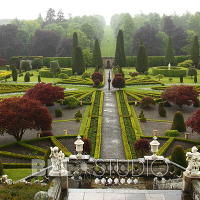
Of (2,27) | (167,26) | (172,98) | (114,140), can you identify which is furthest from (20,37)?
(114,140)

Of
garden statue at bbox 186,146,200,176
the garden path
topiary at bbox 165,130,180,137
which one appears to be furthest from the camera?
topiary at bbox 165,130,180,137

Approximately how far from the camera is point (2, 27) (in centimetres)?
8994

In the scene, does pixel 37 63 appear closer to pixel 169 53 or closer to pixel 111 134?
pixel 169 53

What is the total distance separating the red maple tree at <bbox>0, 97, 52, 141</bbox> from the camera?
22.0 metres


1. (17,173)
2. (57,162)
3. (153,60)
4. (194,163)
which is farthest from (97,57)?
(194,163)

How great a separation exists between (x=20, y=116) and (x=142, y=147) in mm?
8779

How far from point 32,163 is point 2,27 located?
7864cm

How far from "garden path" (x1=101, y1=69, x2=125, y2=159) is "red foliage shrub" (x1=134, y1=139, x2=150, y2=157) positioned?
1.25 m

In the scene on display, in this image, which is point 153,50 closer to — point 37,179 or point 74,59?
point 74,59

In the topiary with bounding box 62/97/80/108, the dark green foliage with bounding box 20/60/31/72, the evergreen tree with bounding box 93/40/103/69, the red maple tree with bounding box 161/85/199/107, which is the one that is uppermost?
the evergreen tree with bounding box 93/40/103/69

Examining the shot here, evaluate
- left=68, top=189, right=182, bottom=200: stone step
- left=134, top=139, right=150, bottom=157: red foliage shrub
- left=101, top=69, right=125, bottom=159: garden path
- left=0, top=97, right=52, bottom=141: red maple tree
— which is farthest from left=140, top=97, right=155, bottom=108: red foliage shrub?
left=68, top=189, right=182, bottom=200: stone step

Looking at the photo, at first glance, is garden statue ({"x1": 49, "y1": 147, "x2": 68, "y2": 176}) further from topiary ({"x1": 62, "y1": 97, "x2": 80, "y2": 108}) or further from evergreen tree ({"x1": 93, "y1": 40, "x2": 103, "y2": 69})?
evergreen tree ({"x1": 93, "y1": 40, "x2": 103, "y2": 69})

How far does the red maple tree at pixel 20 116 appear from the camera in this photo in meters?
22.0

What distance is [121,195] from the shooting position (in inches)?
496
